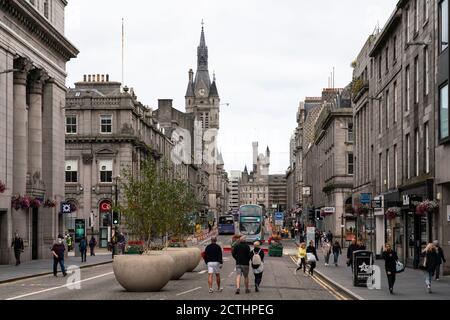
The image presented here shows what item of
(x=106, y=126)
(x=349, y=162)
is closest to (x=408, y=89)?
(x=349, y=162)

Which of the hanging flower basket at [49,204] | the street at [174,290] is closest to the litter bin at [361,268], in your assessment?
the street at [174,290]

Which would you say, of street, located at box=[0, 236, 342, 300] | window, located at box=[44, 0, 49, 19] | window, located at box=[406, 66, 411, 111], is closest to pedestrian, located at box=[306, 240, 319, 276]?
street, located at box=[0, 236, 342, 300]

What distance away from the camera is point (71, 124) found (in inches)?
3514

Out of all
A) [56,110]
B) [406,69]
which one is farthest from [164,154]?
[406,69]

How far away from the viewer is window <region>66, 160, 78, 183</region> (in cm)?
8894

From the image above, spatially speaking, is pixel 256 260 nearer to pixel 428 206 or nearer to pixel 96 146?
pixel 428 206

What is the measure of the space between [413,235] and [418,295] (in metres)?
18.1

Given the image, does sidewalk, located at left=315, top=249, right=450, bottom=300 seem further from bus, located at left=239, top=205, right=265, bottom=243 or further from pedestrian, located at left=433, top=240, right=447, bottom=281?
bus, located at left=239, top=205, right=265, bottom=243

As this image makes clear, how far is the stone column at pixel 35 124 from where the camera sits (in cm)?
5741

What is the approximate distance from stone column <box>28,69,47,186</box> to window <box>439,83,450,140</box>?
91.8ft

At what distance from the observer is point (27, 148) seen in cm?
5716

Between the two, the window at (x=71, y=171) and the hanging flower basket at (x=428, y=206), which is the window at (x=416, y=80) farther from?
the window at (x=71, y=171)

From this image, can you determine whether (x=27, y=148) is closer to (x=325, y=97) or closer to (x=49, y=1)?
(x=49, y=1)

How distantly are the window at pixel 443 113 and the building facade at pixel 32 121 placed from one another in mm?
23378
